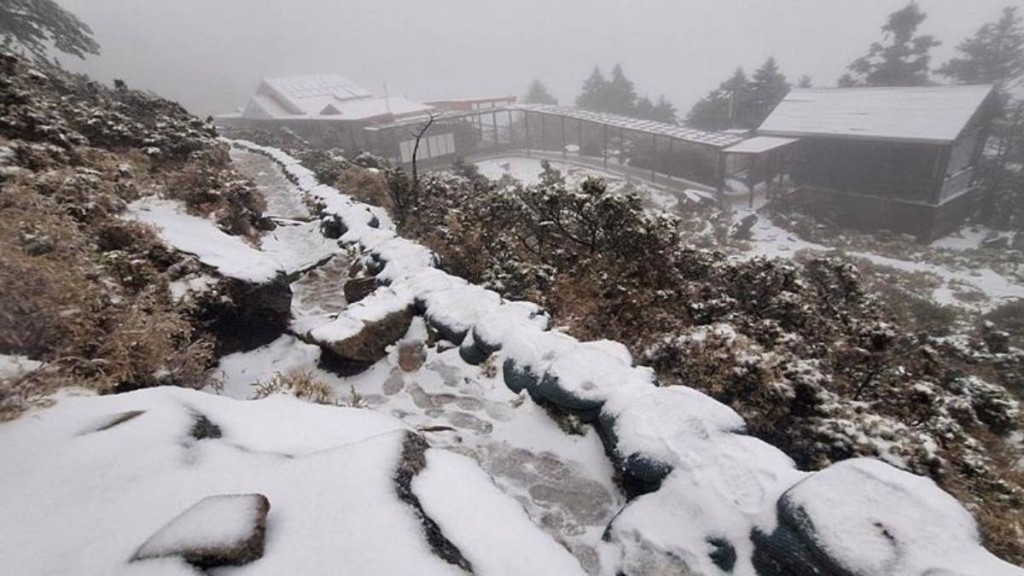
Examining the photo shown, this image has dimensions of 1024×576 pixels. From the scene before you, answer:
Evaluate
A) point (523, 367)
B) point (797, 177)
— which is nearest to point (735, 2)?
point (797, 177)

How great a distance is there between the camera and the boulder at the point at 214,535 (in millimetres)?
1996

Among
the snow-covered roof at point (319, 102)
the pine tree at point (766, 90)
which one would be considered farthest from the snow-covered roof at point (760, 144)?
the snow-covered roof at point (319, 102)

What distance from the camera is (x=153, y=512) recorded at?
2.17 m

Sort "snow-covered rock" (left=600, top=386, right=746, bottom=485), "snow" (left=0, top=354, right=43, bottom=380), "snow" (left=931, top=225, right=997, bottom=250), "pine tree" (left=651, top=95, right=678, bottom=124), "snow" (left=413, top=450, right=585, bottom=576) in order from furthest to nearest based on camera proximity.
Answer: "pine tree" (left=651, top=95, right=678, bottom=124) < "snow" (left=931, top=225, right=997, bottom=250) < "snow-covered rock" (left=600, top=386, right=746, bottom=485) < "snow" (left=0, top=354, right=43, bottom=380) < "snow" (left=413, top=450, right=585, bottom=576)

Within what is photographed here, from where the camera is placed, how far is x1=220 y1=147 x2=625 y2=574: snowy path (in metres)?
3.19

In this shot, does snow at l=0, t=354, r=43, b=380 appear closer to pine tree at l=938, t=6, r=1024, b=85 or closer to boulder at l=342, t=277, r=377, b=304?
boulder at l=342, t=277, r=377, b=304

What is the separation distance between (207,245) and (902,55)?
44.5m

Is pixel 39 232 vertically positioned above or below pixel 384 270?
above

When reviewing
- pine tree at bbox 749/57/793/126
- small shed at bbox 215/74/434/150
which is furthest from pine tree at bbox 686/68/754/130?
small shed at bbox 215/74/434/150

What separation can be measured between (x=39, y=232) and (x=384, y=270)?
326 centimetres

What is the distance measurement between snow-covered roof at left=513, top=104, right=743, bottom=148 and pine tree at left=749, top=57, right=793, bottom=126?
7.92 meters

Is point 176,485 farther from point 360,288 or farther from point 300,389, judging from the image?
point 360,288

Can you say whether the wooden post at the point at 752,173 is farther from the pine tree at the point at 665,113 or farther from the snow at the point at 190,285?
the snow at the point at 190,285

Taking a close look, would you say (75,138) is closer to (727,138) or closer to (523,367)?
(523,367)
